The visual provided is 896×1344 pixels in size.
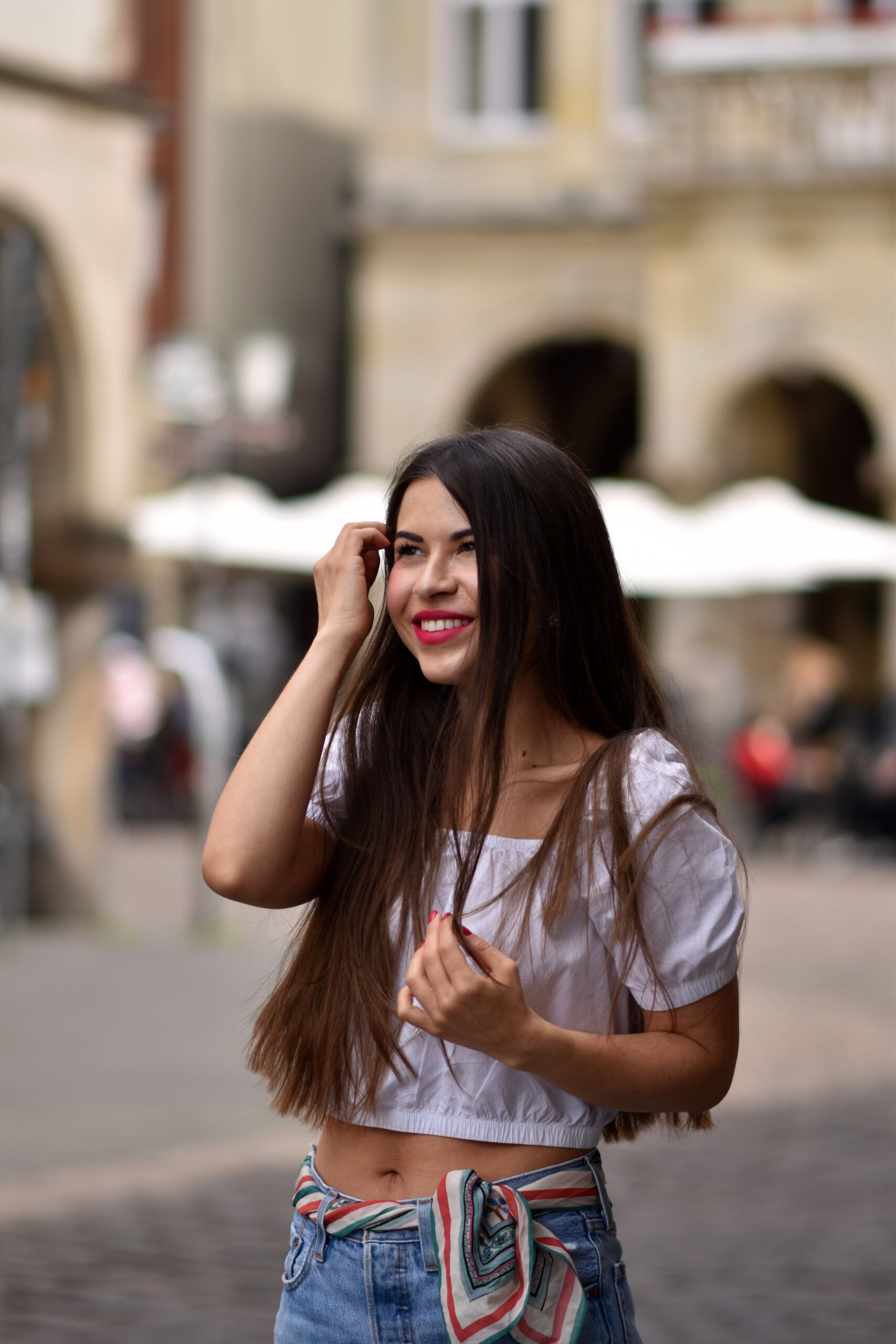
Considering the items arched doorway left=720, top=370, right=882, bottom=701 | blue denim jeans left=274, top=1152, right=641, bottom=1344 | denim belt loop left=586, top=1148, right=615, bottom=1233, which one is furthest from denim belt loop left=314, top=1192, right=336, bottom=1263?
arched doorway left=720, top=370, right=882, bottom=701

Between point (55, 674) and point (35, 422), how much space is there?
1397mm

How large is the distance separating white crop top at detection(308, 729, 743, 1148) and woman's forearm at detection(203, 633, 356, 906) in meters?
0.20

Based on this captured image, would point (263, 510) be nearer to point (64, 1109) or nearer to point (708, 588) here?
point (708, 588)

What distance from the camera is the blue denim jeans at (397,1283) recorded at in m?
2.36

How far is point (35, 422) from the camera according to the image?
11977 millimetres

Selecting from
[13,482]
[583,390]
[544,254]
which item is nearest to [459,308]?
[544,254]

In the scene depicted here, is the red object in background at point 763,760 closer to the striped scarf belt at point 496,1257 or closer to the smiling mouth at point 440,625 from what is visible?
the smiling mouth at point 440,625

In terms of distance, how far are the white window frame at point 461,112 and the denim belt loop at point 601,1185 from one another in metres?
24.4

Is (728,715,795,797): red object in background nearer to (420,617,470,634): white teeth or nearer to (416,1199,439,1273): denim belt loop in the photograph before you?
(420,617,470,634): white teeth

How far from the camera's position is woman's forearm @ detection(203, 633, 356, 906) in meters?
2.46

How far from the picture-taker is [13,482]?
11672 mm

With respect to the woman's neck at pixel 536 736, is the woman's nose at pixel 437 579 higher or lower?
higher

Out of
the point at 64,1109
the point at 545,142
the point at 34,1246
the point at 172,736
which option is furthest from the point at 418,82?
the point at 34,1246

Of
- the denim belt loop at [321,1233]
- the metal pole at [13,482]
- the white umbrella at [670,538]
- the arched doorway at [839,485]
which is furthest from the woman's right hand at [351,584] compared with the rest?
the arched doorway at [839,485]
